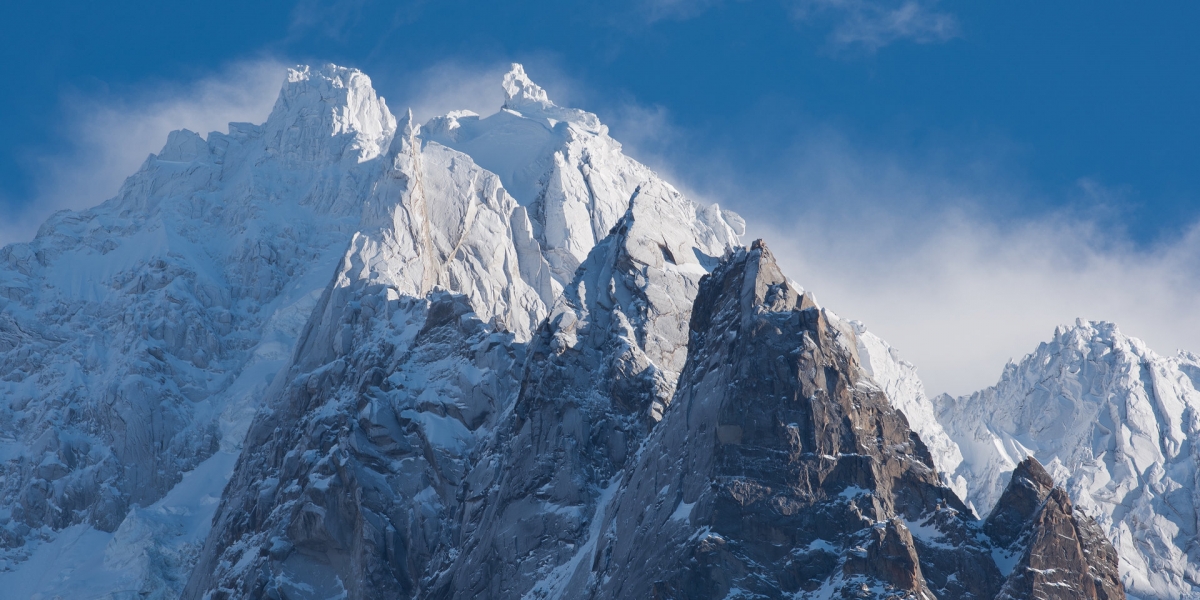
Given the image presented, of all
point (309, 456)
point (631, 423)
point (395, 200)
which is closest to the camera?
point (631, 423)

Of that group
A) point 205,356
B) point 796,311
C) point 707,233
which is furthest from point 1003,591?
point 205,356

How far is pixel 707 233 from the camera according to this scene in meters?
189

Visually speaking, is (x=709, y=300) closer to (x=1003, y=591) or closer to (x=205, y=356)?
(x=1003, y=591)

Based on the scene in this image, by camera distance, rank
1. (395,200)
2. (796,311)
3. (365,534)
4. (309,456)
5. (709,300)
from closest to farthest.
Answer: (796,311), (709,300), (365,534), (309,456), (395,200)

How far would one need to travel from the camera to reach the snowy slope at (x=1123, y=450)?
547ft

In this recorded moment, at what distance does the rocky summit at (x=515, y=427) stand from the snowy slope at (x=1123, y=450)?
45 centimetres

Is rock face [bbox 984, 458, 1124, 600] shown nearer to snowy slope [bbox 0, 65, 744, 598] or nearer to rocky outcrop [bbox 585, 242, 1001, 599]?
rocky outcrop [bbox 585, 242, 1001, 599]

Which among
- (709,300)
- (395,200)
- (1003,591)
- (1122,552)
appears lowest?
(1003,591)

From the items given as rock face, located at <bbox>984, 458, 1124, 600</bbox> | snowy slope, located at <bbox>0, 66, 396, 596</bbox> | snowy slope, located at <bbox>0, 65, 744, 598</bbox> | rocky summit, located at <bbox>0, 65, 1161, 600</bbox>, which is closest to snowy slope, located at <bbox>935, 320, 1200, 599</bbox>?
rocky summit, located at <bbox>0, 65, 1161, 600</bbox>

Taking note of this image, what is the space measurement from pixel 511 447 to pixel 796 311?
96.2 ft

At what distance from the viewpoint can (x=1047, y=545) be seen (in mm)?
77938

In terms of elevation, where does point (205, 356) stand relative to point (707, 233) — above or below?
below

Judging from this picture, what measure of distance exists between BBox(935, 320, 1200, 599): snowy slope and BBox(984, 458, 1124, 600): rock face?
88.0 meters

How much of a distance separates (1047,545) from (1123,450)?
110 meters
